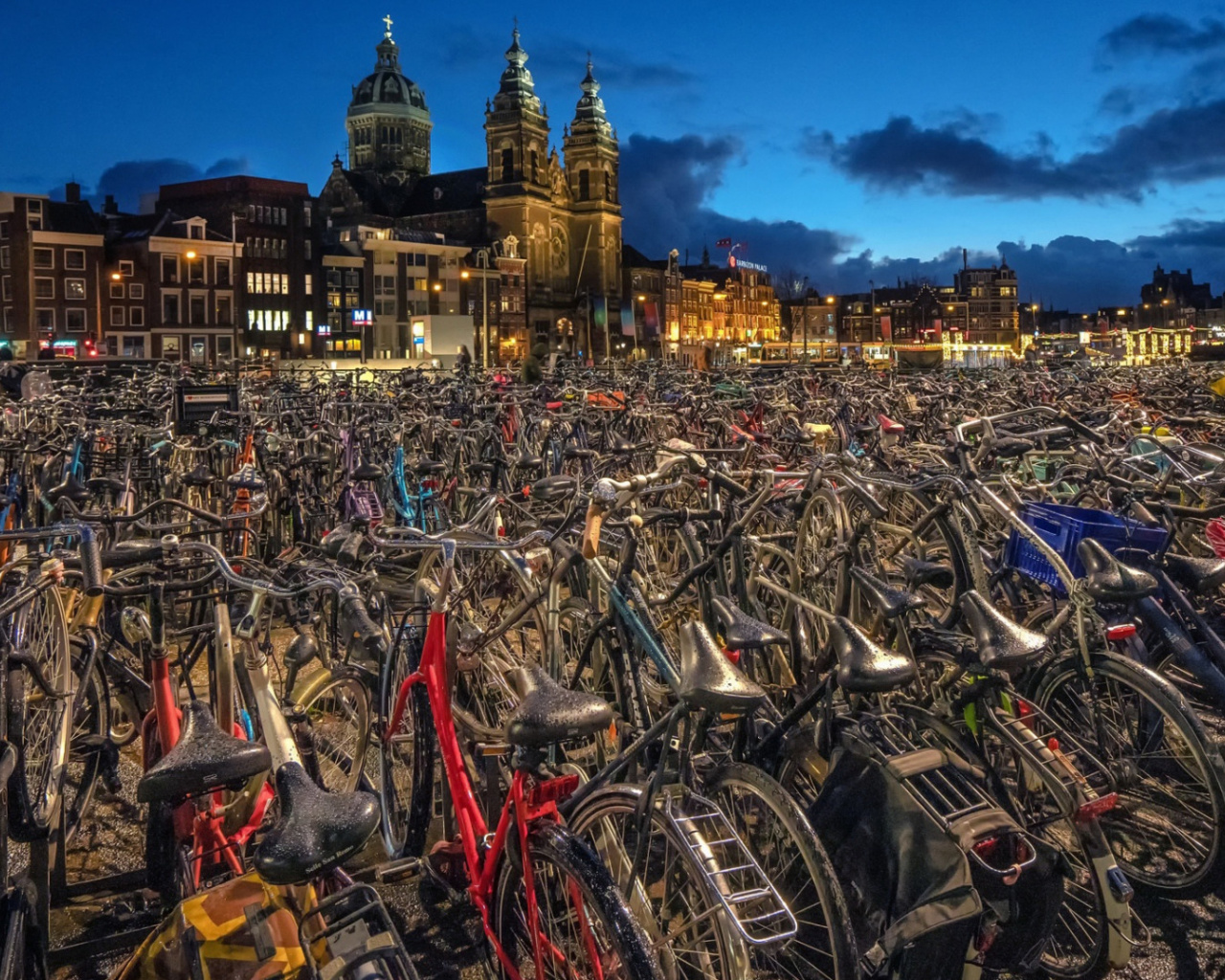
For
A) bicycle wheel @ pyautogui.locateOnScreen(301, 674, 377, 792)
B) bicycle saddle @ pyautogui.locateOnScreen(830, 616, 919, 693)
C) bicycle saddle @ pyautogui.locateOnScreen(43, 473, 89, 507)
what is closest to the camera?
bicycle saddle @ pyautogui.locateOnScreen(830, 616, 919, 693)

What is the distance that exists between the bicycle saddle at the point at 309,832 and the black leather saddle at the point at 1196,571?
11.5 ft

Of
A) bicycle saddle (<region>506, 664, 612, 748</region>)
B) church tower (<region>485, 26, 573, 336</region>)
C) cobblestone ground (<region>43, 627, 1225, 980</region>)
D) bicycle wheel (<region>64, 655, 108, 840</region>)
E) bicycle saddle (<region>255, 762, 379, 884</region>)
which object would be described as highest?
church tower (<region>485, 26, 573, 336</region>)

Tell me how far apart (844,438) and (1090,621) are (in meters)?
8.15

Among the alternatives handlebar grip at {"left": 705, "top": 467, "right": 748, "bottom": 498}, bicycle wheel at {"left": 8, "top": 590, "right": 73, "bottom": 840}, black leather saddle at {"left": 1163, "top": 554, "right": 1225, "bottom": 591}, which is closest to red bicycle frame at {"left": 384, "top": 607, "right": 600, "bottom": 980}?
bicycle wheel at {"left": 8, "top": 590, "right": 73, "bottom": 840}

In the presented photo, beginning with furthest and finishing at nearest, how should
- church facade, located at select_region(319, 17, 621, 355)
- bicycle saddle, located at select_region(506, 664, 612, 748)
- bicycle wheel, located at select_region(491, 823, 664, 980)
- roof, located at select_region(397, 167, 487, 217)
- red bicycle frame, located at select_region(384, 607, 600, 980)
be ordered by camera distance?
1. roof, located at select_region(397, 167, 487, 217)
2. church facade, located at select_region(319, 17, 621, 355)
3. red bicycle frame, located at select_region(384, 607, 600, 980)
4. bicycle saddle, located at select_region(506, 664, 612, 748)
5. bicycle wheel, located at select_region(491, 823, 664, 980)

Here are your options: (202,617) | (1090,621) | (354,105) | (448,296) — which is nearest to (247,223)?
(448,296)

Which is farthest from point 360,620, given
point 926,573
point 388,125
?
point 388,125

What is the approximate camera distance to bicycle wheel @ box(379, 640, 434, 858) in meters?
3.81

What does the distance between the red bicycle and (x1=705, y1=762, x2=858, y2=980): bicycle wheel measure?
0.39 m

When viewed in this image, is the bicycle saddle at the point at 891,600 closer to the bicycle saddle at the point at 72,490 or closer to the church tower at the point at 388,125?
the bicycle saddle at the point at 72,490

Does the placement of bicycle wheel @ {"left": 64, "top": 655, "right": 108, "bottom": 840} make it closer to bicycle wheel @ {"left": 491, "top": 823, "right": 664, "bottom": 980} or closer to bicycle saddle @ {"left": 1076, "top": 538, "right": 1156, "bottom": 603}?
bicycle wheel @ {"left": 491, "top": 823, "right": 664, "bottom": 980}

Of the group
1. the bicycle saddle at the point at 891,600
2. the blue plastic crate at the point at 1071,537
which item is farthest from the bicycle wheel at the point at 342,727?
the blue plastic crate at the point at 1071,537

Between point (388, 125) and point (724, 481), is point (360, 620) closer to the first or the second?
point (724, 481)

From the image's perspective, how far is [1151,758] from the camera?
3.70 metres
